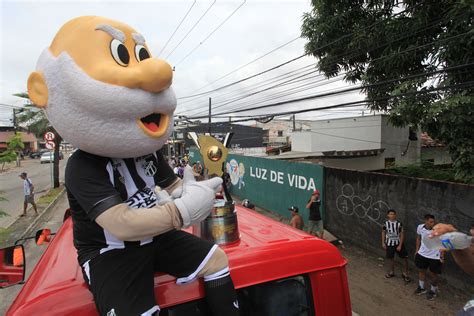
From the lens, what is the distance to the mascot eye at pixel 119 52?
5.18 ft

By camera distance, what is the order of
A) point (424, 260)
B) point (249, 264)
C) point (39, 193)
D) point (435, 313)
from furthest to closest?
point (39, 193)
point (424, 260)
point (435, 313)
point (249, 264)

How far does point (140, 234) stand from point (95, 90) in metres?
0.69

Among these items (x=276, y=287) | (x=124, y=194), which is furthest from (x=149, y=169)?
(x=276, y=287)

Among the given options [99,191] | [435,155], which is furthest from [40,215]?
[435,155]

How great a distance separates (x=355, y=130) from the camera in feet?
60.2

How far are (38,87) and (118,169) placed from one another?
560 millimetres

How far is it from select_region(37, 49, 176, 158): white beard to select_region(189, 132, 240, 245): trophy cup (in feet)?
1.72

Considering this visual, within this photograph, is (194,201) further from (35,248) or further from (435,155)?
(435,155)

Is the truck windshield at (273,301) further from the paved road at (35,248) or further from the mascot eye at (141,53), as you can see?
the paved road at (35,248)

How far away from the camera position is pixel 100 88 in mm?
1485

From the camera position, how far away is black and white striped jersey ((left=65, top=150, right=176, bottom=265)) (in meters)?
1.50

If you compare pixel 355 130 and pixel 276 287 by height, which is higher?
pixel 355 130

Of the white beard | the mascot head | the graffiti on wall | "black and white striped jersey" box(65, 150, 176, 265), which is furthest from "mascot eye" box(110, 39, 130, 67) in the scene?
the graffiti on wall

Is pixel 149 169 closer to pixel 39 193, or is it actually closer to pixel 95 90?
pixel 95 90
